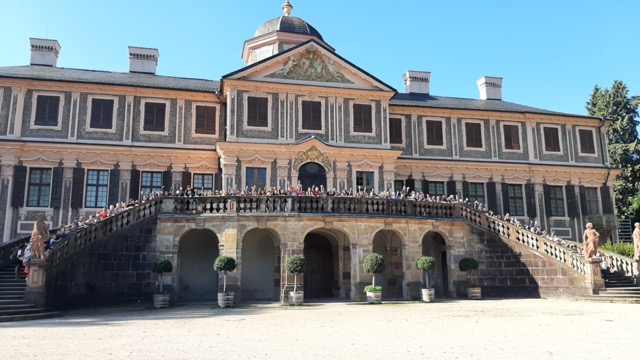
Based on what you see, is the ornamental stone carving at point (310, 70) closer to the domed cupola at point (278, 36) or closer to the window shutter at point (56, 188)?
the domed cupola at point (278, 36)

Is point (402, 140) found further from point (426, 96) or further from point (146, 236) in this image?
point (146, 236)

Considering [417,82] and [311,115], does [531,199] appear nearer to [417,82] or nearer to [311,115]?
[417,82]

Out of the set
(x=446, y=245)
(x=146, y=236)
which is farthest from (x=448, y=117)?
(x=146, y=236)

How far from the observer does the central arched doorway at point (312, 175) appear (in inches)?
1162

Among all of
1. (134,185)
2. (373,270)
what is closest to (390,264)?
(373,270)

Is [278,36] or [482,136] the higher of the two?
Result: [278,36]

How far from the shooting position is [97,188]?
2878cm

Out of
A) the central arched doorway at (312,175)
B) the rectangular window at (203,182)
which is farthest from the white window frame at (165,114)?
the central arched doorway at (312,175)

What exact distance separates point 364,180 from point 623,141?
27.1m

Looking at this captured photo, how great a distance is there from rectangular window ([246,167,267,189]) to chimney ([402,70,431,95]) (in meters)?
15.7

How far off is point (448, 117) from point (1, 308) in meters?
27.1

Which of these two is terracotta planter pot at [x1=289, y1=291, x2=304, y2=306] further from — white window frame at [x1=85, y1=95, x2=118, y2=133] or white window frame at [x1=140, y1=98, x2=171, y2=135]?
white window frame at [x1=85, y1=95, x2=118, y2=133]

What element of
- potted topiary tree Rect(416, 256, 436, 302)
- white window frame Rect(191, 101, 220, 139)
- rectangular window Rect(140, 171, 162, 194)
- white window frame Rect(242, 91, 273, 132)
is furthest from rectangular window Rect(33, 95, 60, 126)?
potted topiary tree Rect(416, 256, 436, 302)

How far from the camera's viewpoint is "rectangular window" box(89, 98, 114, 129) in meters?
29.5
